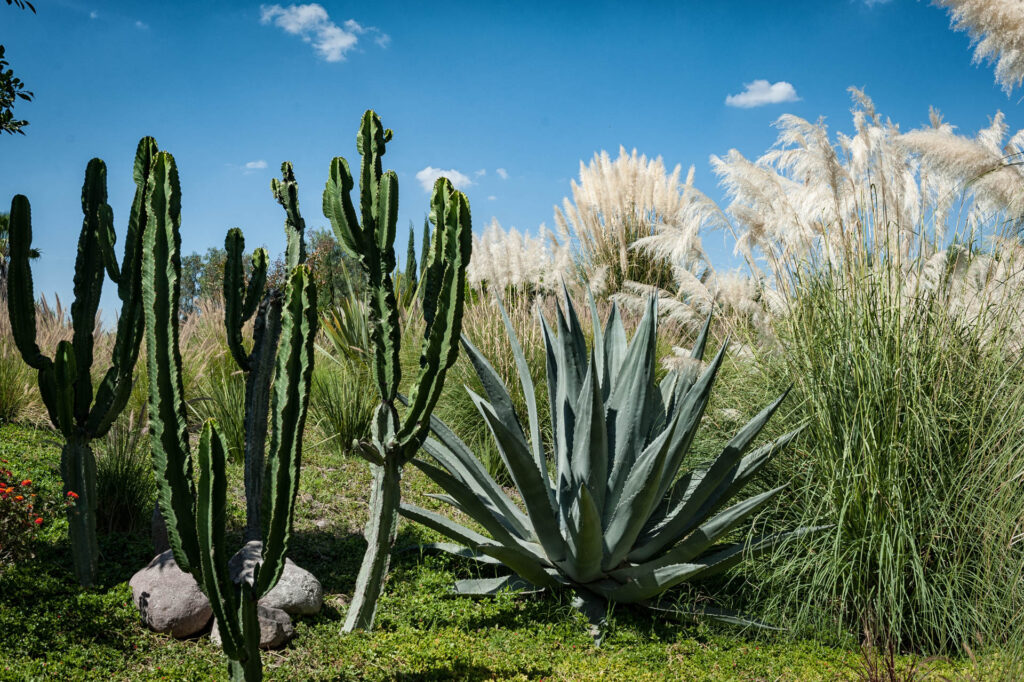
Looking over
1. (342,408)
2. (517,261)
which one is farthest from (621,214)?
(342,408)

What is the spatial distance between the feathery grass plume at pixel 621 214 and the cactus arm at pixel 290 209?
6.23 m

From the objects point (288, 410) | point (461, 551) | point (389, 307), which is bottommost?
point (461, 551)

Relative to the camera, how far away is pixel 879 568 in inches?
131

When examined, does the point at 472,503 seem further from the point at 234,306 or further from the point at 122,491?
the point at 122,491

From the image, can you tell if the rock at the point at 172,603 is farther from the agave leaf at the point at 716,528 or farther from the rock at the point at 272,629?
the agave leaf at the point at 716,528

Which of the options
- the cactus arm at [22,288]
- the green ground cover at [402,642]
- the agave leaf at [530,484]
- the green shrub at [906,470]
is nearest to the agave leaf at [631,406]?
the agave leaf at [530,484]

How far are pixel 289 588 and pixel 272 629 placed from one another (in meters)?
0.28

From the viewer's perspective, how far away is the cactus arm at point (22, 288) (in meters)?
3.61

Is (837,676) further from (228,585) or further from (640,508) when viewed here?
(228,585)

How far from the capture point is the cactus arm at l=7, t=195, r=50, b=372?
11.8 feet

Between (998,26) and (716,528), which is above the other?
(998,26)

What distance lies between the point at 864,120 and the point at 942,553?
252 cm

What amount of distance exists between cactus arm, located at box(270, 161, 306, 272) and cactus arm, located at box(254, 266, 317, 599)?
3.78 feet

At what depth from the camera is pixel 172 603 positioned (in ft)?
11.0
